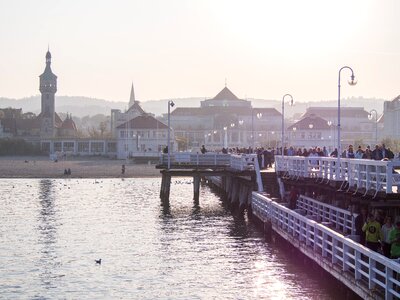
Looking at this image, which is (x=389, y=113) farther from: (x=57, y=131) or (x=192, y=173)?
(x=192, y=173)

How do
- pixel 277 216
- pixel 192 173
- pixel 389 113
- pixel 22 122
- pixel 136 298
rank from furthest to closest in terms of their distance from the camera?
pixel 22 122, pixel 389 113, pixel 192 173, pixel 277 216, pixel 136 298

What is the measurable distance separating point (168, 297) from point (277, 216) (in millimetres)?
13247

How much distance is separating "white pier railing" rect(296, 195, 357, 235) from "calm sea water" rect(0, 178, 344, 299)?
231cm

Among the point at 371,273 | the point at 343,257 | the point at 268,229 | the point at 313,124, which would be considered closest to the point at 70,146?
the point at 313,124

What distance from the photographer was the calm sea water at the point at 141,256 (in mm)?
27094

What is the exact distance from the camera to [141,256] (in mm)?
34281

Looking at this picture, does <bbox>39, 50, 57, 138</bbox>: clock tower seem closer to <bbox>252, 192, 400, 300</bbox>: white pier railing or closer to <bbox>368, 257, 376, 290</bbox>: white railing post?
<bbox>252, 192, 400, 300</bbox>: white pier railing

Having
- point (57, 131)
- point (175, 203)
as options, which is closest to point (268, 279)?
point (175, 203)

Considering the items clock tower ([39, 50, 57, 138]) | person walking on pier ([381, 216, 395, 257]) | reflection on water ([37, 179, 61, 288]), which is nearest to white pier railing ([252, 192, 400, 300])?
person walking on pier ([381, 216, 395, 257])

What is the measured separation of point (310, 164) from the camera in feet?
131

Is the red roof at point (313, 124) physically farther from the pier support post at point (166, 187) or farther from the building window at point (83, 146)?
the pier support post at point (166, 187)

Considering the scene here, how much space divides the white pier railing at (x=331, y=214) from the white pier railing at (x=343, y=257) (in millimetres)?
1362

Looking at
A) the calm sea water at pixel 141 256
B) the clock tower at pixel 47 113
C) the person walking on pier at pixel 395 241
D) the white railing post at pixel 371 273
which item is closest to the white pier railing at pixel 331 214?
the calm sea water at pixel 141 256

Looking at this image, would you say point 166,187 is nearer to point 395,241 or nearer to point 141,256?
point 141,256
